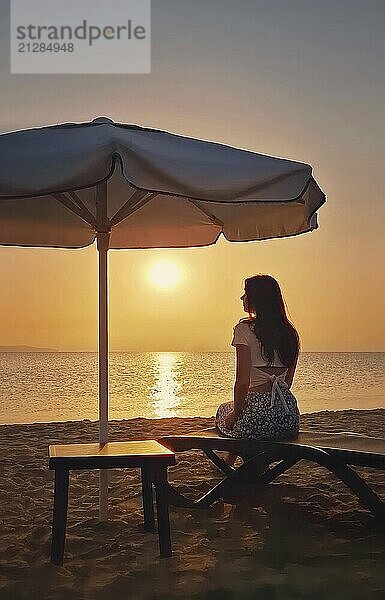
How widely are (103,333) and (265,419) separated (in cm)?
113

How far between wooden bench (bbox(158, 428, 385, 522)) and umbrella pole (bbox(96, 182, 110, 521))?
394 millimetres

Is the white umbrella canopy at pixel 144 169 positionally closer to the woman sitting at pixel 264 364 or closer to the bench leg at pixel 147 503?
the woman sitting at pixel 264 364

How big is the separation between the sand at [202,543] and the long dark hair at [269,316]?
918mm

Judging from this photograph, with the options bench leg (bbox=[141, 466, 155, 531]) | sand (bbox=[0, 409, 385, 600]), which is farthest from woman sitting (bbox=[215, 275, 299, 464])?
bench leg (bbox=[141, 466, 155, 531])

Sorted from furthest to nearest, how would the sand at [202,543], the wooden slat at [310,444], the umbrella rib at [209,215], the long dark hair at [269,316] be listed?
1. the umbrella rib at [209,215]
2. the long dark hair at [269,316]
3. the wooden slat at [310,444]
4. the sand at [202,543]

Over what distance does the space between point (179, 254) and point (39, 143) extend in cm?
745

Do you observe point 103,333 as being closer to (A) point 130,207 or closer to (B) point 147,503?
(A) point 130,207

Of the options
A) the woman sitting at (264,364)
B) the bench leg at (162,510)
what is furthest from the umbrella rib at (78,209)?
the bench leg at (162,510)

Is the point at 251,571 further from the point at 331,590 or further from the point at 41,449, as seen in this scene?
the point at 41,449

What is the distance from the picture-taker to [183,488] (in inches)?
208

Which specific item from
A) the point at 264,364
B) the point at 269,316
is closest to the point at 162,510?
the point at 264,364

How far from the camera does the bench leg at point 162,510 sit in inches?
142

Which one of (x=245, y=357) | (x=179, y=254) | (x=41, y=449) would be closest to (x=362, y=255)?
(x=179, y=254)

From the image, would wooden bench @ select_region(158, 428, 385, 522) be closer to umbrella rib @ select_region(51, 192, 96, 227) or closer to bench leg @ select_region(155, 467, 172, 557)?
bench leg @ select_region(155, 467, 172, 557)
